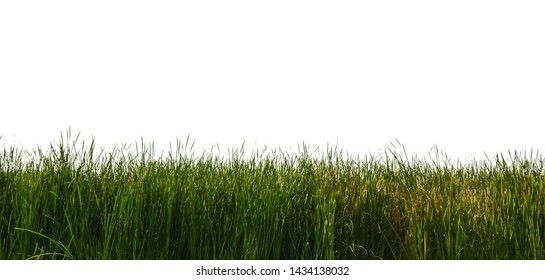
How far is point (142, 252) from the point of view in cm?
409

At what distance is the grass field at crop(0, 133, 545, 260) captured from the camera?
4094 millimetres

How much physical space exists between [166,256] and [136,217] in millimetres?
394

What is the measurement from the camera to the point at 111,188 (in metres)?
4.52

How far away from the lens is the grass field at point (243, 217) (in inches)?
161

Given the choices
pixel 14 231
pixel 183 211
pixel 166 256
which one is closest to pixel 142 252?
pixel 166 256

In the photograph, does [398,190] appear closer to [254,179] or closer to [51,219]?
[254,179]

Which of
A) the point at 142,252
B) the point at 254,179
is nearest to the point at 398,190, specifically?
the point at 254,179

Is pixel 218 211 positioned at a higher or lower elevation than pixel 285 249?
higher

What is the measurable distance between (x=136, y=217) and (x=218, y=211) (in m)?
0.71

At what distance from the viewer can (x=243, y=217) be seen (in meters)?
4.14

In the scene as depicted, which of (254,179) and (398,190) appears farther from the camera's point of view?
(398,190)
